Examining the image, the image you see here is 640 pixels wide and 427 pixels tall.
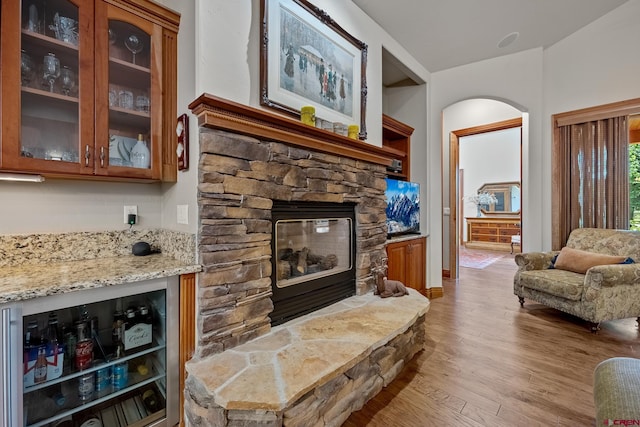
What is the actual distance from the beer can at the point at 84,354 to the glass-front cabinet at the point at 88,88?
865mm

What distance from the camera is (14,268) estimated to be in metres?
1.49

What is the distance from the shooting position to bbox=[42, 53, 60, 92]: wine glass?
149cm

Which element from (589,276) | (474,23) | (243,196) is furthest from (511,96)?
(243,196)

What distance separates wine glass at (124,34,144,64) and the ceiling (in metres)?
1.87

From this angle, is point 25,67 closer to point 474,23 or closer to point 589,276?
point 474,23

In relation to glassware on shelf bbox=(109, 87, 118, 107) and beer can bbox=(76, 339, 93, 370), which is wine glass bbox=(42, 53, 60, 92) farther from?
beer can bbox=(76, 339, 93, 370)

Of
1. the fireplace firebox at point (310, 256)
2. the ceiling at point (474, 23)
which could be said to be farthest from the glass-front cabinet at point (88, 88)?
the ceiling at point (474, 23)

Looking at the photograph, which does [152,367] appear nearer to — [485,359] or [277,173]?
[277,173]

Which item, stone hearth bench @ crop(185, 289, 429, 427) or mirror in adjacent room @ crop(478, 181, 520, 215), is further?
mirror in adjacent room @ crop(478, 181, 520, 215)

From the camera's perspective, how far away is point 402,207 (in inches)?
136

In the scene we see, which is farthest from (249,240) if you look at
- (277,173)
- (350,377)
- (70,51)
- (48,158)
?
A: (70,51)

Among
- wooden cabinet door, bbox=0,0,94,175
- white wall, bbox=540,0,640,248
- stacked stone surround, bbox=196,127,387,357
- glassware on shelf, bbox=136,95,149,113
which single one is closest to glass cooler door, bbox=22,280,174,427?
stacked stone surround, bbox=196,127,387,357

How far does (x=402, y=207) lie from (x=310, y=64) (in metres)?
1.97

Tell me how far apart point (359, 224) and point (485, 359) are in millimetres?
1425
